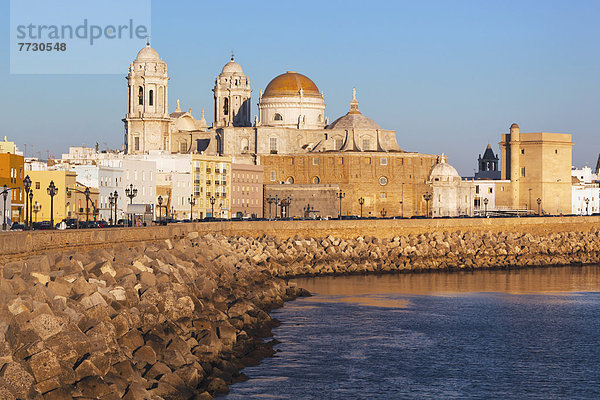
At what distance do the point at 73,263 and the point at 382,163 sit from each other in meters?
78.0

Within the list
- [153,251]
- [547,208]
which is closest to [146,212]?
[153,251]

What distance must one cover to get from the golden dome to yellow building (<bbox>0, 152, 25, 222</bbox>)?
5443 centimetres

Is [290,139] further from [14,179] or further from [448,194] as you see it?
[14,179]

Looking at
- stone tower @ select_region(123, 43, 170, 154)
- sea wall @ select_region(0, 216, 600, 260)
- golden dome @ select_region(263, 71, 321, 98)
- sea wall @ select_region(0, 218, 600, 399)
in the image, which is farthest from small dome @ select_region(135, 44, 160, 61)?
sea wall @ select_region(0, 218, 600, 399)

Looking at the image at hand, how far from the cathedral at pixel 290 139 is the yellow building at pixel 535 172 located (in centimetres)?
1179

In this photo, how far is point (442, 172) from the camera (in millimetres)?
106812

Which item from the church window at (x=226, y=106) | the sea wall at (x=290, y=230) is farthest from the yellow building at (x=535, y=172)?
the church window at (x=226, y=106)

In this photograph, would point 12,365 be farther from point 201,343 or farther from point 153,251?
point 153,251

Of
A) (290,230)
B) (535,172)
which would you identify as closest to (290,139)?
(535,172)

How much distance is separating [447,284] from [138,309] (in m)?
29.2

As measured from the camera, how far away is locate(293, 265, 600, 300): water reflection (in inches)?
1869

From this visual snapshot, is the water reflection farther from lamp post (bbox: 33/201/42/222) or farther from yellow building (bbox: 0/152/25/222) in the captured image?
lamp post (bbox: 33/201/42/222)

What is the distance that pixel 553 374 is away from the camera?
28844 mm

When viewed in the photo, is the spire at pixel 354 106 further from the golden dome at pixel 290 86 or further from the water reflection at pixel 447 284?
the water reflection at pixel 447 284
